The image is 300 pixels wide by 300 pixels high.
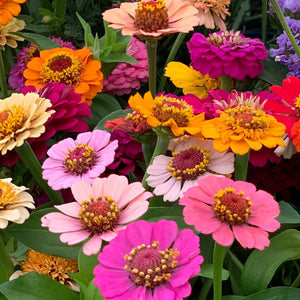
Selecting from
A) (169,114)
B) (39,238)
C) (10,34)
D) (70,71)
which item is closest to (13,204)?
(39,238)

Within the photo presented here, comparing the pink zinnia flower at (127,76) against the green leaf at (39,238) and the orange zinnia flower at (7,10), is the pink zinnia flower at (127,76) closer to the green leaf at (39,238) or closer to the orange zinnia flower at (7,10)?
the orange zinnia flower at (7,10)

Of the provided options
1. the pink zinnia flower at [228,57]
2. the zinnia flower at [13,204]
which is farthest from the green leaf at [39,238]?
the pink zinnia flower at [228,57]

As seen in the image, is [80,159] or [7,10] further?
[7,10]

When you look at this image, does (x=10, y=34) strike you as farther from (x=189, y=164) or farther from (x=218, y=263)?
(x=218, y=263)

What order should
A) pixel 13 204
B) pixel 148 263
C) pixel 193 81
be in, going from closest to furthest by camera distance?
1. pixel 148 263
2. pixel 13 204
3. pixel 193 81

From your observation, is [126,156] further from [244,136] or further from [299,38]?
[299,38]

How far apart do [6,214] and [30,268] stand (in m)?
0.08

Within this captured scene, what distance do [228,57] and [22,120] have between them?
0.77 ft

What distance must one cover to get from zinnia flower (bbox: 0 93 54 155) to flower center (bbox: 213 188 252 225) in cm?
21

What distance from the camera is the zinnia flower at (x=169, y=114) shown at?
466mm

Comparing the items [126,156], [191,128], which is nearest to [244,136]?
[191,128]

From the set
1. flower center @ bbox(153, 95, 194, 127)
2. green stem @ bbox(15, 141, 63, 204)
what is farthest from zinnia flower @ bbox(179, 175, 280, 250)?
green stem @ bbox(15, 141, 63, 204)

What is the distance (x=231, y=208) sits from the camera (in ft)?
1.20

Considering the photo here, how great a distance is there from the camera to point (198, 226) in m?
0.35
